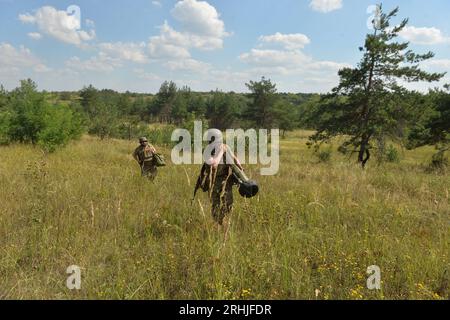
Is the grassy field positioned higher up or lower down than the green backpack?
lower down

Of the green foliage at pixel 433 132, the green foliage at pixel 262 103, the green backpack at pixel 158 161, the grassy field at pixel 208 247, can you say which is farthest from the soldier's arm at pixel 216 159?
the green foliage at pixel 262 103

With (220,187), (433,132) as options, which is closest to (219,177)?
(220,187)

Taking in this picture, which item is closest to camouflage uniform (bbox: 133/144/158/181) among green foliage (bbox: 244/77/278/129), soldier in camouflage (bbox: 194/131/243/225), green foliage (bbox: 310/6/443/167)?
soldier in camouflage (bbox: 194/131/243/225)

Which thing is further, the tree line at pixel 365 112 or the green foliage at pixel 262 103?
the green foliage at pixel 262 103

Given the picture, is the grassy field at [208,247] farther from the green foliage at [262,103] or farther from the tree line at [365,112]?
Answer: the green foliage at [262,103]

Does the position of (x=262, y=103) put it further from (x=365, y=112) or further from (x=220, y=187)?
(x=220, y=187)

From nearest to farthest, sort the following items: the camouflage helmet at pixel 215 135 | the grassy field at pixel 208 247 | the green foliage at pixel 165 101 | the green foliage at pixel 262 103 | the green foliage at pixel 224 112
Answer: the grassy field at pixel 208 247 < the camouflage helmet at pixel 215 135 < the green foliage at pixel 262 103 < the green foliage at pixel 224 112 < the green foliage at pixel 165 101

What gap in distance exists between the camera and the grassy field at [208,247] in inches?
112

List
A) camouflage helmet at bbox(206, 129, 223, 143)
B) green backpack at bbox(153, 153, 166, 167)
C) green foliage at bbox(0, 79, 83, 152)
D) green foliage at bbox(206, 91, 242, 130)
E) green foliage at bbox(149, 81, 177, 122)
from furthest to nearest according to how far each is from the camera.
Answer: green foliage at bbox(149, 81, 177, 122) < green foliage at bbox(206, 91, 242, 130) < green foliage at bbox(0, 79, 83, 152) < green backpack at bbox(153, 153, 166, 167) < camouflage helmet at bbox(206, 129, 223, 143)

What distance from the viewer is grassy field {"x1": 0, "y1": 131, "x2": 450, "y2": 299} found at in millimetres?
2840

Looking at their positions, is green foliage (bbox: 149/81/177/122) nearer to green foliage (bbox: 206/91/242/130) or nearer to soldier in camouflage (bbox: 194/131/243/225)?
green foliage (bbox: 206/91/242/130)

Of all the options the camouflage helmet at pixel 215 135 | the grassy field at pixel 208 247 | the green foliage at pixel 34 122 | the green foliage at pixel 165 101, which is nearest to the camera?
the grassy field at pixel 208 247

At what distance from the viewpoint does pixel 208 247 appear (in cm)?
346
